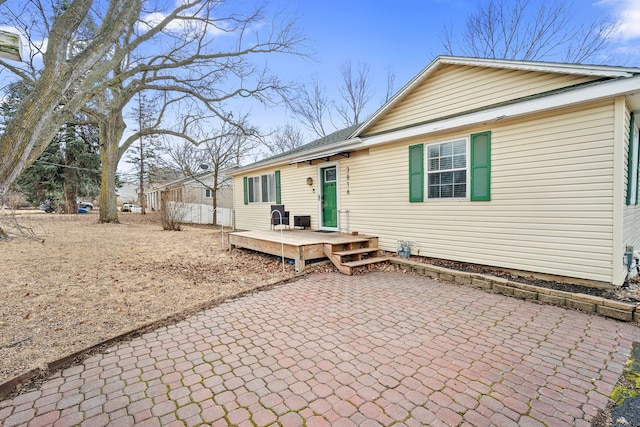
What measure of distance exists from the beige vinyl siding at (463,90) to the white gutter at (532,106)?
13.5 inches

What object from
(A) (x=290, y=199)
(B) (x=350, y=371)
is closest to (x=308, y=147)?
(A) (x=290, y=199)

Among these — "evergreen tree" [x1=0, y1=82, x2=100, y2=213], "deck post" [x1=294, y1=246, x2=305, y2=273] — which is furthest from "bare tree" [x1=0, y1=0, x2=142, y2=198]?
"evergreen tree" [x1=0, y1=82, x2=100, y2=213]

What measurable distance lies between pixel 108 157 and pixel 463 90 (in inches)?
639

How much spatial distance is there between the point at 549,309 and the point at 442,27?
14.7m

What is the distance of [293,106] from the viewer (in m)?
14.5

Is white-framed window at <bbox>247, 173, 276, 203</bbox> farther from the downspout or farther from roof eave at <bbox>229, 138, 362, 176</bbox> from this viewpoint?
the downspout

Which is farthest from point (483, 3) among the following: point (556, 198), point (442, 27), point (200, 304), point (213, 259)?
point (200, 304)

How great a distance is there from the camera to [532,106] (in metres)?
4.85

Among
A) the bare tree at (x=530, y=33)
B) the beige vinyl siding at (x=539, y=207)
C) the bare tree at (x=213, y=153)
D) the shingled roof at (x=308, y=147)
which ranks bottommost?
the beige vinyl siding at (x=539, y=207)

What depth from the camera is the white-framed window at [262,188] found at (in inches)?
455

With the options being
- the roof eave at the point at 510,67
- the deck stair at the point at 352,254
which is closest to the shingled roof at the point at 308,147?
the roof eave at the point at 510,67

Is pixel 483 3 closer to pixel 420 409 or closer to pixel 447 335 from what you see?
pixel 447 335

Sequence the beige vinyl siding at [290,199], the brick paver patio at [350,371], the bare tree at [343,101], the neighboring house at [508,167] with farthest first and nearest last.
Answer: the bare tree at [343,101]
the beige vinyl siding at [290,199]
the neighboring house at [508,167]
the brick paver patio at [350,371]

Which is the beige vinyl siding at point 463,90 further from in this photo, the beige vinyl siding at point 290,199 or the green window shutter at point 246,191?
the green window shutter at point 246,191
